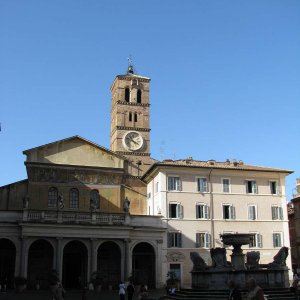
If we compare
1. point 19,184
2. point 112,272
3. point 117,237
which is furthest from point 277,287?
point 19,184

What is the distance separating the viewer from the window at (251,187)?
138 ft

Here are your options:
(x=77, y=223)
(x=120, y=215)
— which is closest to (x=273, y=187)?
(x=120, y=215)

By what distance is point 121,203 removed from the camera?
42.5 m

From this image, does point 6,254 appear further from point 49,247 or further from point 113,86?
point 113,86

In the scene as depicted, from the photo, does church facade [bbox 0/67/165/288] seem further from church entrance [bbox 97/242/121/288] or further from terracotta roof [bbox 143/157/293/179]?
terracotta roof [bbox 143/157/293/179]

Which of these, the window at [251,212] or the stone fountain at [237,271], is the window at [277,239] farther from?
the stone fountain at [237,271]

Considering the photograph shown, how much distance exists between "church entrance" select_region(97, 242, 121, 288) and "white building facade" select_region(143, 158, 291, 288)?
4.09 m

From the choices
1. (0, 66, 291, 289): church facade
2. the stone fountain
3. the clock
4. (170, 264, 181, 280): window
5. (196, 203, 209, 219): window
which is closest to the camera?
the stone fountain

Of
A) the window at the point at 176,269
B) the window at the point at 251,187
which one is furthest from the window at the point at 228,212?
the window at the point at 176,269

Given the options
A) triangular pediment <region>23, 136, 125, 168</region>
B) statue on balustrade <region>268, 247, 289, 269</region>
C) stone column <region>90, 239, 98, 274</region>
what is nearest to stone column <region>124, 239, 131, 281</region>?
stone column <region>90, 239, 98, 274</region>

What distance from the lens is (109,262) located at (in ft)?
129

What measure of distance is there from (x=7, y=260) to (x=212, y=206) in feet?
57.5

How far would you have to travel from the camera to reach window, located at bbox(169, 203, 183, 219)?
39594mm

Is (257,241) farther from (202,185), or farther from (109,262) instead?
(109,262)
